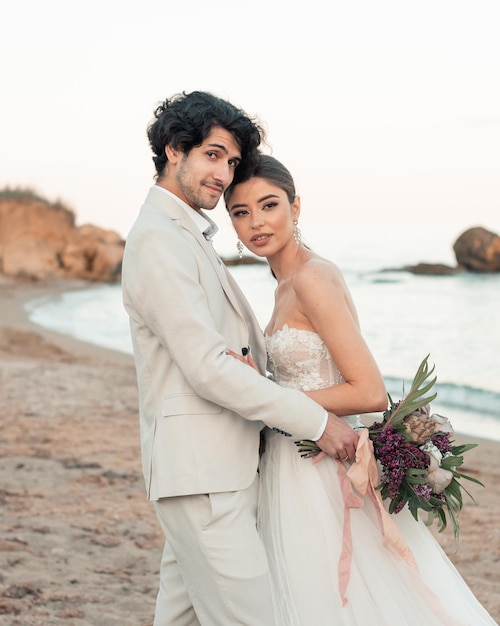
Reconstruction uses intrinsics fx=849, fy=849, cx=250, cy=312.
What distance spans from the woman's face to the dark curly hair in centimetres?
25

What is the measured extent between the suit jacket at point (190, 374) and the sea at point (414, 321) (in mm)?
499

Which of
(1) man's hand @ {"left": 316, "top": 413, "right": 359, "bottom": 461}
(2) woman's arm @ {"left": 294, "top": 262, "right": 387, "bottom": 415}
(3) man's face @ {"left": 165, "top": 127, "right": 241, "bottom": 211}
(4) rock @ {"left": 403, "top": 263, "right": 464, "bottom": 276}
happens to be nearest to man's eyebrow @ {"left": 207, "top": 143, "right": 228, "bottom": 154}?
(3) man's face @ {"left": 165, "top": 127, "right": 241, "bottom": 211}

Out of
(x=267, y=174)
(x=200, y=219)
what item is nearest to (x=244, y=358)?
(x=200, y=219)

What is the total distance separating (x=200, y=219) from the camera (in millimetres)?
3094

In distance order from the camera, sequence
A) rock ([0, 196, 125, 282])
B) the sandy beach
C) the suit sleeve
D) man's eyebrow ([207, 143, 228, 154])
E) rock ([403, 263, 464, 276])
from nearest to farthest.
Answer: the suit sleeve → man's eyebrow ([207, 143, 228, 154]) → the sandy beach → rock ([0, 196, 125, 282]) → rock ([403, 263, 464, 276])

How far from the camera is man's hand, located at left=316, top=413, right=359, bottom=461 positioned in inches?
116

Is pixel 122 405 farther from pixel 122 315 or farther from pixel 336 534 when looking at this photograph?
pixel 122 315

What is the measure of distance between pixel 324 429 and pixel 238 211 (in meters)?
1.06

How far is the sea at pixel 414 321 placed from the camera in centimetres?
1251

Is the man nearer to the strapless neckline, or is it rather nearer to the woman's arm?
the woman's arm

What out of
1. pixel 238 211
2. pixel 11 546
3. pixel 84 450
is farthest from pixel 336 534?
pixel 84 450

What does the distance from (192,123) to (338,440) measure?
1241mm

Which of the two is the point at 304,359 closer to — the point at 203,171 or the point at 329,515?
the point at 329,515

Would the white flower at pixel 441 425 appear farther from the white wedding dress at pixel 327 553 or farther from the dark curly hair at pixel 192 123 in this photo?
the dark curly hair at pixel 192 123
